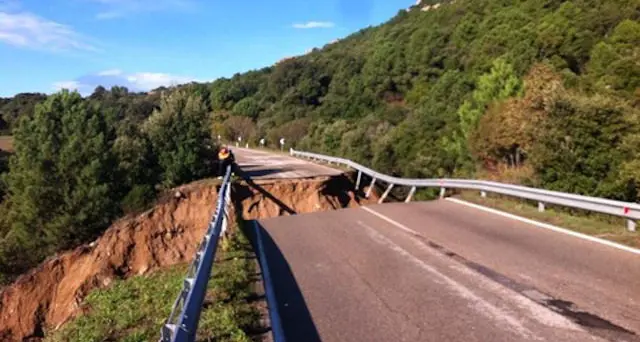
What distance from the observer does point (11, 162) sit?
38469mm

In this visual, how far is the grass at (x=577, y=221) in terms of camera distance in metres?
10.5

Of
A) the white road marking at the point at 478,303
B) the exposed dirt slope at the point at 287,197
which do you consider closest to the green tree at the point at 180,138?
the exposed dirt slope at the point at 287,197

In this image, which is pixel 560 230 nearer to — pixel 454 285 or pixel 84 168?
pixel 454 285

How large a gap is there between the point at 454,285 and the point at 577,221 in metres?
5.87

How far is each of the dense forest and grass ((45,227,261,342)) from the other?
18.9m

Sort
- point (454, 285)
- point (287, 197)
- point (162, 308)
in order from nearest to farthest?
point (454, 285), point (162, 308), point (287, 197)

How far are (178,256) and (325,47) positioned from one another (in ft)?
473

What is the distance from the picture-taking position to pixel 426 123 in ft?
206

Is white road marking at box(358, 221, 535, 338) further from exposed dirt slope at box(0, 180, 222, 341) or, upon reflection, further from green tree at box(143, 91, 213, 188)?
green tree at box(143, 91, 213, 188)

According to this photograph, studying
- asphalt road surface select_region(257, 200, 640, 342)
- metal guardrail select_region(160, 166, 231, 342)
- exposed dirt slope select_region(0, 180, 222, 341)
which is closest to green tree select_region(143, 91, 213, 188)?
exposed dirt slope select_region(0, 180, 222, 341)

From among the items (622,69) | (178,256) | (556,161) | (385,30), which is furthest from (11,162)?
(385,30)

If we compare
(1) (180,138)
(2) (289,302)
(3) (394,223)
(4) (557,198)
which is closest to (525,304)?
(2) (289,302)

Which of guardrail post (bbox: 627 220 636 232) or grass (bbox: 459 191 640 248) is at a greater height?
guardrail post (bbox: 627 220 636 232)

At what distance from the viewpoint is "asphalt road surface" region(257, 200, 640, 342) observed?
19.8 feet
